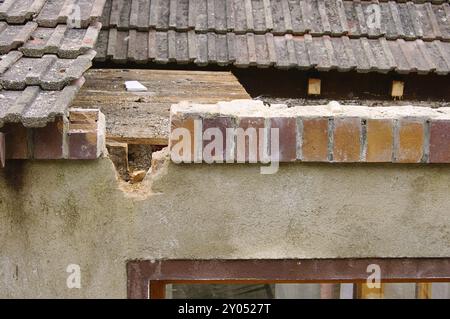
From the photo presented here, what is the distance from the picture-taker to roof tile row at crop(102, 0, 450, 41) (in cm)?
446

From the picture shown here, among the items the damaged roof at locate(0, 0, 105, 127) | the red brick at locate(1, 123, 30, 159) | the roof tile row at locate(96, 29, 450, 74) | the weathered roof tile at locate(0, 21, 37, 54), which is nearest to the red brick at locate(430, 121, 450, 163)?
the damaged roof at locate(0, 0, 105, 127)

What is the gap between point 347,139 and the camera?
2.34 m

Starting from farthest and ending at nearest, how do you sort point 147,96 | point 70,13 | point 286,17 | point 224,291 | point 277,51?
1. point 224,291
2. point 286,17
3. point 277,51
4. point 147,96
5. point 70,13

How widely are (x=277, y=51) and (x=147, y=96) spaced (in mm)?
1398

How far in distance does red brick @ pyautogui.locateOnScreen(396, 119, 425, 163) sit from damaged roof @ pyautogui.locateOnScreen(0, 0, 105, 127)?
1.28 meters

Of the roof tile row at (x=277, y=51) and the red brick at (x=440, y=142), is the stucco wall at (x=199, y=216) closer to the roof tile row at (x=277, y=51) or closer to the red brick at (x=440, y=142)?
the red brick at (x=440, y=142)

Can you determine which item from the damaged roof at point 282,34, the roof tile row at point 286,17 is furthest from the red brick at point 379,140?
the roof tile row at point 286,17

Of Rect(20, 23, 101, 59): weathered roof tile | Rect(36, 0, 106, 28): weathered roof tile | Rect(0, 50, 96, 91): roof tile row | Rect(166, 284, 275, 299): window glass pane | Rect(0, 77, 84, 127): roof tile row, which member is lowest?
Rect(166, 284, 275, 299): window glass pane

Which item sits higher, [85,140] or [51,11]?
[51,11]

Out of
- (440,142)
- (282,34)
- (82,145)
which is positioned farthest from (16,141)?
(282,34)

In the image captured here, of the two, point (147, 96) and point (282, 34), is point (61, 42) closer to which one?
point (147, 96)

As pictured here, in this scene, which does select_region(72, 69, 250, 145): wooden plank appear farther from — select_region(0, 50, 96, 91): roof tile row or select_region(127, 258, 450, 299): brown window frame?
select_region(127, 258, 450, 299): brown window frame

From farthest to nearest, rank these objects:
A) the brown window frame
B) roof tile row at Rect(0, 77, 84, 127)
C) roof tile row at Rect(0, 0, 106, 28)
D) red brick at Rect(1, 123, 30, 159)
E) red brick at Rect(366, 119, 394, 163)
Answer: roof tile row at Rect(0, 0, 106, 28)
the brown window frame
red brick at Rect(366, 119, 394, 163)
red brick at Rect(1, 123, 30, 159)
roof tile row at Rect(0, 77, 84, 127)

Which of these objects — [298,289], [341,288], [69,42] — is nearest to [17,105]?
[69,42]
